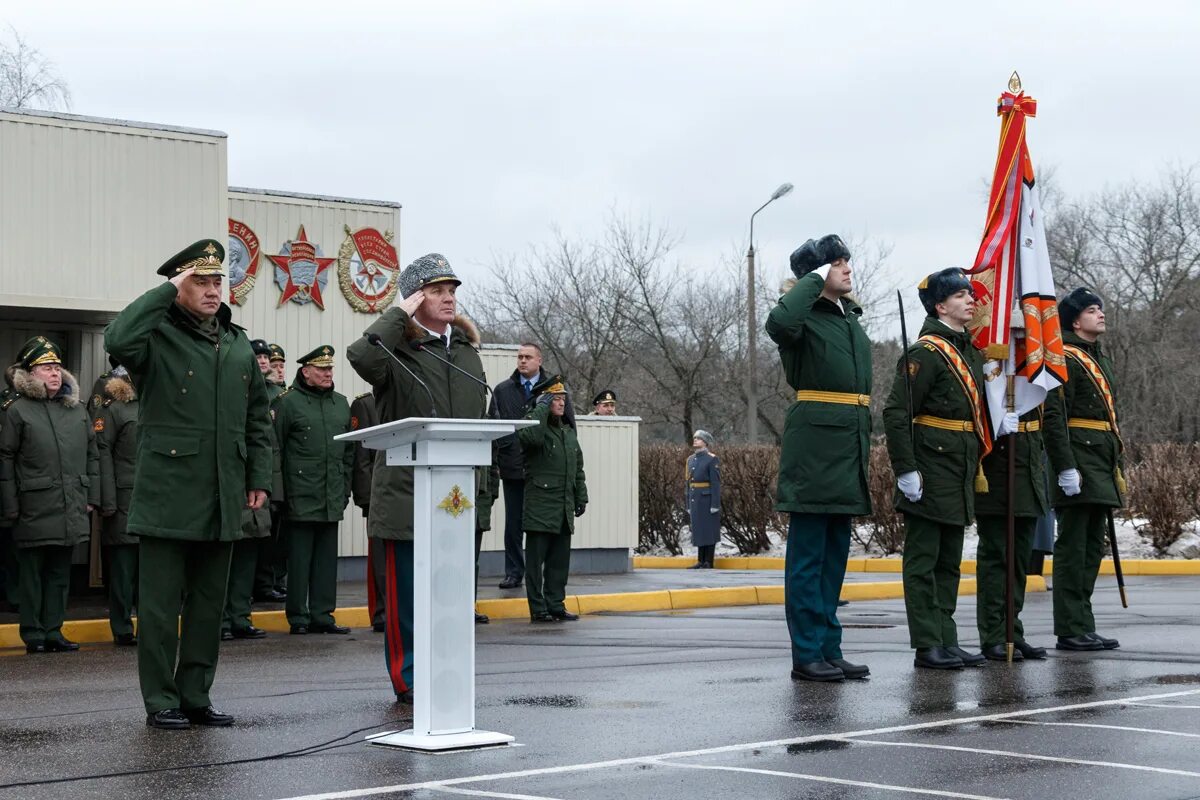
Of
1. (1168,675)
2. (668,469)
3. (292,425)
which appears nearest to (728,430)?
(668,469)

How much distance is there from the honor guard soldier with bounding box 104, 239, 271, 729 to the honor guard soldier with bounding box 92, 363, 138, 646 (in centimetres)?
460

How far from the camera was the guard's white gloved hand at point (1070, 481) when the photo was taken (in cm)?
1078

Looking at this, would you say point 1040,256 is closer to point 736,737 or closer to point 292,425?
point 736,737

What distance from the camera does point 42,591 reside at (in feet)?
39.3

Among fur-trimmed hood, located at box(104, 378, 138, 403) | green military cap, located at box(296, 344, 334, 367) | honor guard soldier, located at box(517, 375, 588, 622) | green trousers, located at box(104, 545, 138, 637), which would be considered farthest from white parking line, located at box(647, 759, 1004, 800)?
honor guard soldier, located at box(517, 375, 588, 622)

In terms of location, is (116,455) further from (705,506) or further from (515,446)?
(705,506)

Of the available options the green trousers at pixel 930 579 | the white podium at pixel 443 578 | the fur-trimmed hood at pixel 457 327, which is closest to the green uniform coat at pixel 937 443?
the green trousers at pixel 930 579

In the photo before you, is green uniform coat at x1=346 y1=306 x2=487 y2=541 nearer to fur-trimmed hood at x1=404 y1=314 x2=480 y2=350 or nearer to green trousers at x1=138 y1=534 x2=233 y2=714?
fur-trimmed hood at x1=404 y1=314 x2=480 y2=350

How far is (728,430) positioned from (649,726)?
43756 mm

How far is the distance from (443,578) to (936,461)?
3905mm

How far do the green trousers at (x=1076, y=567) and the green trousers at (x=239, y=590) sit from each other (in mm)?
5629

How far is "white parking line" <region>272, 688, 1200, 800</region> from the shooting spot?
588 centimetres

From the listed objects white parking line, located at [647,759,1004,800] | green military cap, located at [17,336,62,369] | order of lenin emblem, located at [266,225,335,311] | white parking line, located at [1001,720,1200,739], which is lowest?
white parking line, located at [647,759,1004,800]

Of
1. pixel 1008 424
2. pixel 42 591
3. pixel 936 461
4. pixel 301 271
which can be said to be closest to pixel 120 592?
pixel 42 591
